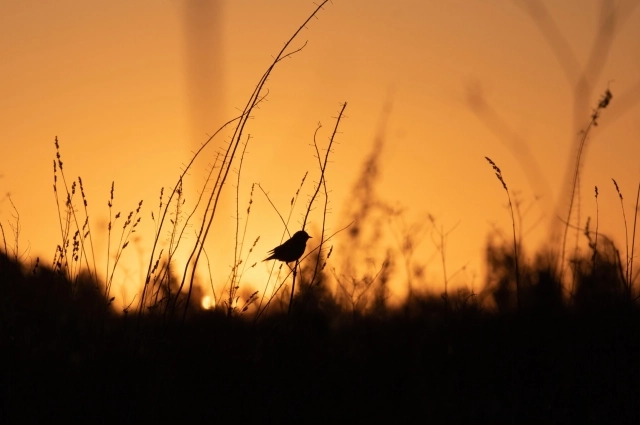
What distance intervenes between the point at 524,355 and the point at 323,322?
152cm

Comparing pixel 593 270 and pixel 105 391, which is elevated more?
pixel 593 270

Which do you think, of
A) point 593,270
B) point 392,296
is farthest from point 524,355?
point 392,296

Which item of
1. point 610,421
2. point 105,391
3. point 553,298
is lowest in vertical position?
point 610,421

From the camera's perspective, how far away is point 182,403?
2963 mm

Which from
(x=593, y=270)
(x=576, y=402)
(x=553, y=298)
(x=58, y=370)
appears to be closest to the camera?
(x=58, y=370)

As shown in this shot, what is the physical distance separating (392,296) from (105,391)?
7.74 feet

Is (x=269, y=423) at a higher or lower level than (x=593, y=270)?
lower

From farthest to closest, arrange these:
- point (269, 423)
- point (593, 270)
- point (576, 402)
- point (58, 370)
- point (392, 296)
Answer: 1. point (392, 296)
2. point (593, 270)
3. point (576, 402)
4. point (58, 370)
5. point (269, 423)

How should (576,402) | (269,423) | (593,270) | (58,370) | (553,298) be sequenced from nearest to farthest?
(269,423), (58,370), (576,402), (593,270), (553,298)

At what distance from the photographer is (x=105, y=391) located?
2875 millimetres

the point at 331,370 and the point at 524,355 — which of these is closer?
the point at 331,370

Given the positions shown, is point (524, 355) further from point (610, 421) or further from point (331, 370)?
point (331, 370)

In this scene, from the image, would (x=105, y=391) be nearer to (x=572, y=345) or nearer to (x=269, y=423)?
(x=269, y=423)

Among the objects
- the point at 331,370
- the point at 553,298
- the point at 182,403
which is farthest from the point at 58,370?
the point at 553,298
